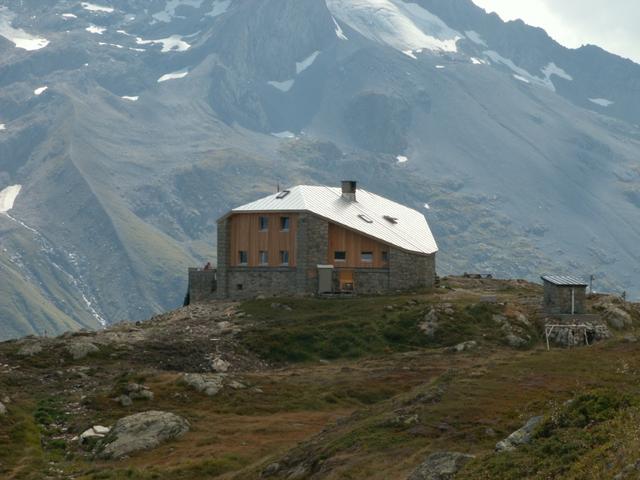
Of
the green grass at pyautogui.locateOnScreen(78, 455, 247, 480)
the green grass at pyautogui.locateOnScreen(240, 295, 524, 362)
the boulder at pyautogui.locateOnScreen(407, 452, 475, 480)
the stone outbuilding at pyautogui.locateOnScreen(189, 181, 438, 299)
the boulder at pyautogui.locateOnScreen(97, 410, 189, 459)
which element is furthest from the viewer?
the stone outbuilding at pyautogui.locateOnScreen(189, 181, 438, 299)

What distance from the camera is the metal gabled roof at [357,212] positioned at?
107 m

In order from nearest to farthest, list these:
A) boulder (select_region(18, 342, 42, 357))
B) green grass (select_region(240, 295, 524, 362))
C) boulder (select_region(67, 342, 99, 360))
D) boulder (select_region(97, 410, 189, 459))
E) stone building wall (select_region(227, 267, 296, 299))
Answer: boulder (select_region(97, 410, 189, 459))
boulder (select_region(18, 342, 42, 357))
boulder (select_region(67, 342, 99, 360))
green grass (select_region(240, 295, 524, 362))
stone building wall (select_region(227, 267, 296, 299))

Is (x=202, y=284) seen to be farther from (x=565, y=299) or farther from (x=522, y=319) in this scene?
(x=565, y=299)

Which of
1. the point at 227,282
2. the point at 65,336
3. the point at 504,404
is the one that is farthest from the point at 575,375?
the point at 227,282

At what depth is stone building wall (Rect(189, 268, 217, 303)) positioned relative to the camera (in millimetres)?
112000

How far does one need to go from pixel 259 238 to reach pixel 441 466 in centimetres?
7091

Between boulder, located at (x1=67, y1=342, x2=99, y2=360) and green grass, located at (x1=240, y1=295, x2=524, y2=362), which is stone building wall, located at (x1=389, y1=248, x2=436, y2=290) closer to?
green grass, located at (x1=240, y1=295, x2=524, y2=362)

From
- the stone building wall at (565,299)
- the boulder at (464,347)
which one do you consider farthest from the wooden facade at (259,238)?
the boulder at (464,347)

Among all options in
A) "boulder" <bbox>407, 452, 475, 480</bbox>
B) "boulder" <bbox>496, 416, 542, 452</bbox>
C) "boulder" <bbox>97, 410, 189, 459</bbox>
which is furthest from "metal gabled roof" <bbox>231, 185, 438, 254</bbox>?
"boulder" <bbox>407, 452, 475, 480</bbox>

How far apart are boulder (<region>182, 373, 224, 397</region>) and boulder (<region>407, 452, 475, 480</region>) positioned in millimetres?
28257

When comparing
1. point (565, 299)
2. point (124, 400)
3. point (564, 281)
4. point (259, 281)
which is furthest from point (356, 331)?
point (124, 400)

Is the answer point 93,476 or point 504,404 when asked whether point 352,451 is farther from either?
point 93,476

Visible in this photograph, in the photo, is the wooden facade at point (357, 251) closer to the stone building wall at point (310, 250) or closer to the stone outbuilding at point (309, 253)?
the stone outbuilding at point (309, 253)

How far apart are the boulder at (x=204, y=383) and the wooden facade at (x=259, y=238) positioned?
37388 millimetres
